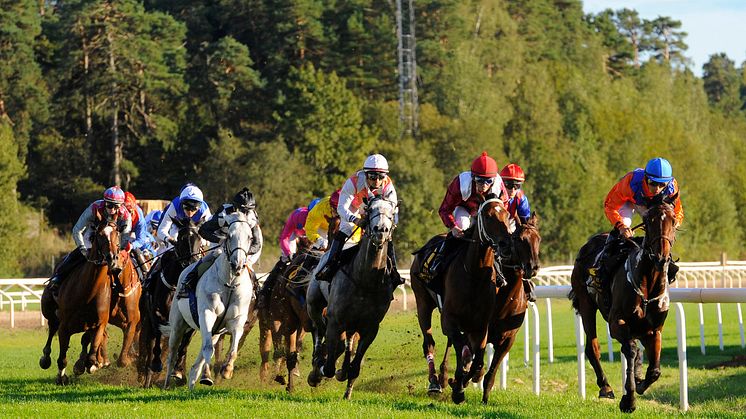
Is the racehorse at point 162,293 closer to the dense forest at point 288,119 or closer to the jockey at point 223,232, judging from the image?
the jockey at point 223,232

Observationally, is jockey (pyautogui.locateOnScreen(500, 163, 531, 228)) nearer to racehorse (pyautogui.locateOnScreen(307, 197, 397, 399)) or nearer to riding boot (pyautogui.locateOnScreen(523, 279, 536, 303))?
riding boot (pyautogui.locateOnScreen(523, 279, 536, 303))

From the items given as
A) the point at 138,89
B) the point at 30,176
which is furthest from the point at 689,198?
the point at 30,176

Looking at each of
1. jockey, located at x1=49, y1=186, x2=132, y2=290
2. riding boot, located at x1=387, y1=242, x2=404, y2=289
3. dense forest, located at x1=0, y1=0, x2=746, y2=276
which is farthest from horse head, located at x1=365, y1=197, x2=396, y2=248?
dense forest, located at x1=0, y1=0, x2=746, y2=276

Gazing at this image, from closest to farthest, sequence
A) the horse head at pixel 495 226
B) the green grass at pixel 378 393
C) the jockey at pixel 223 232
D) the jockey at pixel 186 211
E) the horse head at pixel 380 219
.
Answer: the green grass at pixel 378 393, the horse head at pixel 495 226, the horse head at pixel 380 219, the jockey at pixel 223 232, the jockey at pixel 186 211

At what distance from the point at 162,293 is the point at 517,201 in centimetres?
422

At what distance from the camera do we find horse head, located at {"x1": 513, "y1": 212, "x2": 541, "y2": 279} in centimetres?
1049

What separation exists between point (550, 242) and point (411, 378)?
1479 inches

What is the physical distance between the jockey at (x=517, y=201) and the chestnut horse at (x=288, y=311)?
8.54 feet

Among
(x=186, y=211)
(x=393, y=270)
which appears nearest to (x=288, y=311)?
(x=186, y=211)

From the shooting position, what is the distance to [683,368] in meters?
11.7

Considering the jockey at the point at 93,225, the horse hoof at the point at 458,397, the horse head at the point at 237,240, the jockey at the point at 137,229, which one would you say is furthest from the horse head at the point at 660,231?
the jockey at the point at 137,229

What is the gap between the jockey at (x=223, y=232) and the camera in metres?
11.9

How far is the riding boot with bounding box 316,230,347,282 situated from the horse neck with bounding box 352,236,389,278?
1.67 ft

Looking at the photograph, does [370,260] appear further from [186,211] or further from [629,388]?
[186,211]
